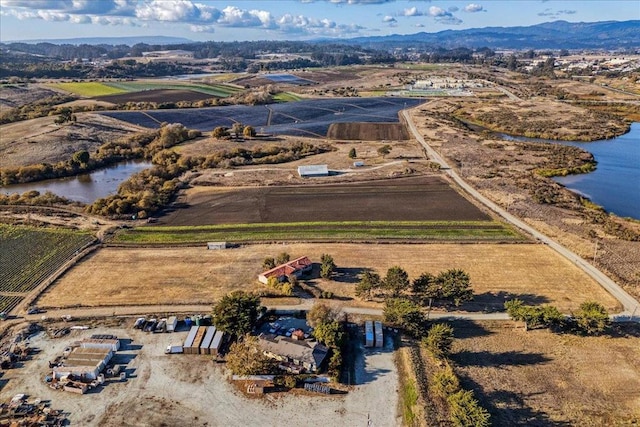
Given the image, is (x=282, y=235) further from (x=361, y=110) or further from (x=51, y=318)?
(x=361, y=110)

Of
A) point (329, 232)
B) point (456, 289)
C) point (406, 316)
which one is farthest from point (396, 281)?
point (329, 232)

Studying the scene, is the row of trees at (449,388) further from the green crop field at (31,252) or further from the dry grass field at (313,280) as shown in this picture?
the green crop field at (31,252)

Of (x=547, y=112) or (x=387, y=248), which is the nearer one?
(x=387, y=248)

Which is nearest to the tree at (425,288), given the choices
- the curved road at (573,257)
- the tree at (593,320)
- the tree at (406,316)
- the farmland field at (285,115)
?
the tree at (406,316)

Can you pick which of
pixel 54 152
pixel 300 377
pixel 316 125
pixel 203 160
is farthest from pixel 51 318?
pixel 316 125

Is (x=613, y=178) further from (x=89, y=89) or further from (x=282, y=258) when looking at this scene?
(x=89, y=89)

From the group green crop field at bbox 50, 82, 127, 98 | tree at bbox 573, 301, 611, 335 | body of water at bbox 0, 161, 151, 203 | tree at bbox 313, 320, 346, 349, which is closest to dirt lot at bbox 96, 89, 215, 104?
green crop field at bbox 50, 82, 127, 98
